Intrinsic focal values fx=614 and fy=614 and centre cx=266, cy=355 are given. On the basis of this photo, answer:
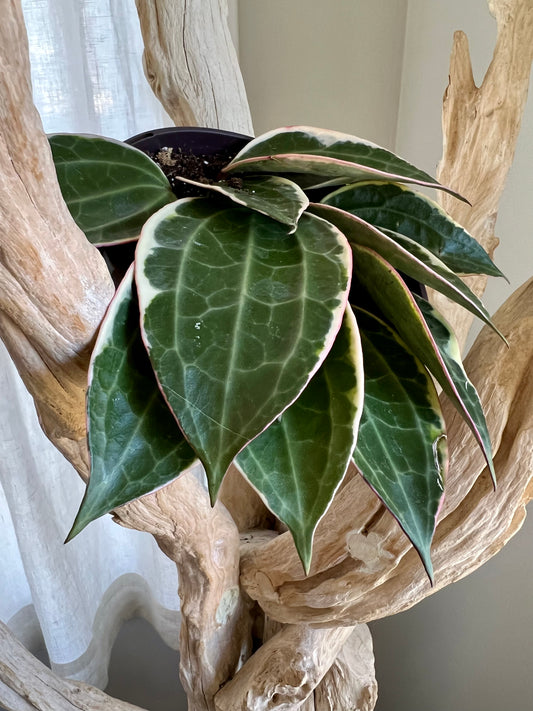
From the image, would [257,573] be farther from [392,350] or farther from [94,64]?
[94,64]

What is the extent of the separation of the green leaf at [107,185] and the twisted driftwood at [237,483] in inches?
2.5

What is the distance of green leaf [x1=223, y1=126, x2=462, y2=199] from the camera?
409 millimetres

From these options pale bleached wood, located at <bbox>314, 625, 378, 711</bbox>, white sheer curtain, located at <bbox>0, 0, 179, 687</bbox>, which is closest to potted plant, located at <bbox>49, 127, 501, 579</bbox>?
pale bleached wood, located at <bbox>314, 625, 378, 711</bbox>

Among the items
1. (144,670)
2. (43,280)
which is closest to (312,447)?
(43,280)

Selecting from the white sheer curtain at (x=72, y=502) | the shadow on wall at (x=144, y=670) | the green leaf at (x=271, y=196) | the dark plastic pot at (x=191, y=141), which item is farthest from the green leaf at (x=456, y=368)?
the shadow on wall at (x=144, y=670)

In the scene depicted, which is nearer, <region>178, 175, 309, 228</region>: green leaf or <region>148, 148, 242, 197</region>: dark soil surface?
<region>178, 175, 309, 228</region>: green leaf

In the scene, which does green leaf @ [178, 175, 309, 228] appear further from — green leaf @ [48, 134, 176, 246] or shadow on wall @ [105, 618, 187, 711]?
shadow on wall @ [105, 618, 187, 711]

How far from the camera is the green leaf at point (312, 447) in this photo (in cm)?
30

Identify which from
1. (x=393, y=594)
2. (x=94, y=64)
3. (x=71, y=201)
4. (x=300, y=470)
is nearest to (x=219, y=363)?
(x=300, y=470)

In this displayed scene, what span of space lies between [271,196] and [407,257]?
10cm

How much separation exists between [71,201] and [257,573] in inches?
15.8

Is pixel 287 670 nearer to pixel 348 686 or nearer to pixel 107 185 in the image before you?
pixel 348 686

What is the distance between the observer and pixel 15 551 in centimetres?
118

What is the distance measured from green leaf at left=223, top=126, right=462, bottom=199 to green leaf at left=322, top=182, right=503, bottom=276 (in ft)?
0.05
